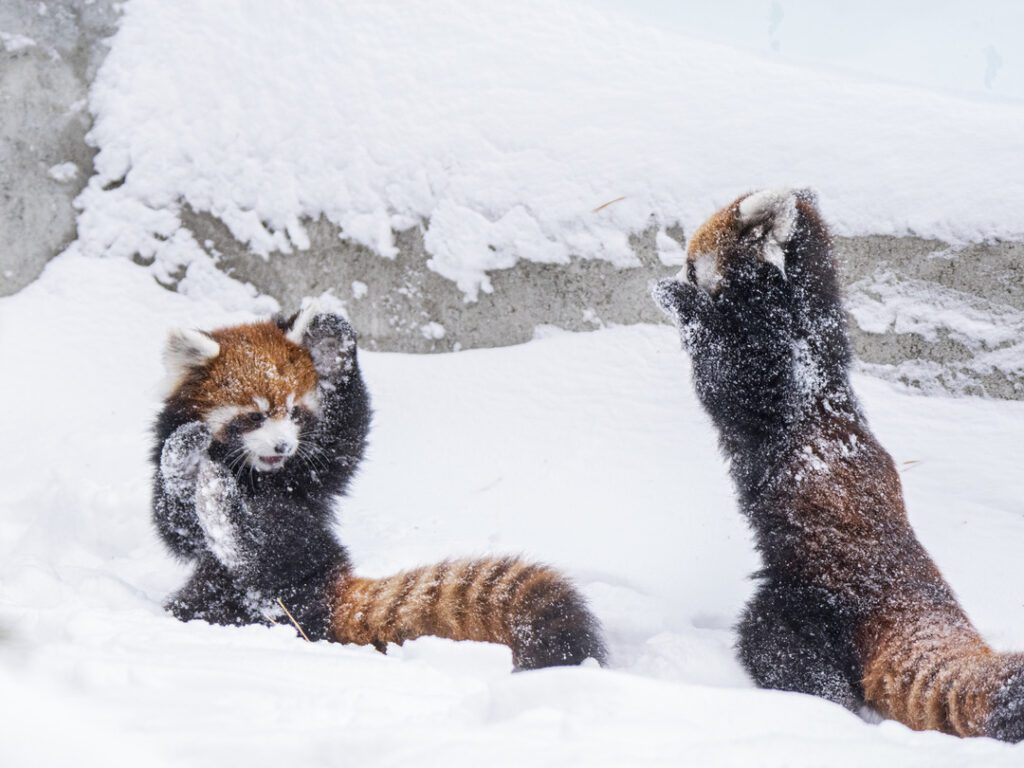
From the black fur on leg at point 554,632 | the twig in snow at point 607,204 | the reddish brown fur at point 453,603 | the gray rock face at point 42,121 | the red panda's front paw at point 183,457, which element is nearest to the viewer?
the black fur on leg at point 554,632

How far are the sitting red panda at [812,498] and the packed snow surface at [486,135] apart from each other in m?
1.30

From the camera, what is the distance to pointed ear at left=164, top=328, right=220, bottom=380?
2.99 meters

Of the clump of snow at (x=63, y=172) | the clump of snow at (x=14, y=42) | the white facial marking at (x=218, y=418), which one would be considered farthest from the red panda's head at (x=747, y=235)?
the clump of snow at (x=14, y=42)

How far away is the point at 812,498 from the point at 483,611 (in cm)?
102

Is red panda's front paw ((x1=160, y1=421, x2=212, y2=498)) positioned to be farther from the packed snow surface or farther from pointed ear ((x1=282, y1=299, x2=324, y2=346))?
the packed snow surface

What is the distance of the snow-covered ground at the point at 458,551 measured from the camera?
4.17 feet

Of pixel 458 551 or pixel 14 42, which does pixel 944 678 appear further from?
pixel 14 42

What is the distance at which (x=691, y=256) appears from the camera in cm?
323

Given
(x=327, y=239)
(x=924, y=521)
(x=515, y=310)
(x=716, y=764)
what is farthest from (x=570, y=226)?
(x=716, y=764)

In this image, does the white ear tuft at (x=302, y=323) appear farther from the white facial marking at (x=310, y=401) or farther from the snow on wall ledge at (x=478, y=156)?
the snow on wall ledge at (x=478, y=156)

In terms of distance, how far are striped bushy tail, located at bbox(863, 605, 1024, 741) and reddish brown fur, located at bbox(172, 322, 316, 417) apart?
78.6 inches

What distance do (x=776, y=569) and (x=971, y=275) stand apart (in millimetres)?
2139

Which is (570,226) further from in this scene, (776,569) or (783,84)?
(776,569)

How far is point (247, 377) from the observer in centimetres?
303
